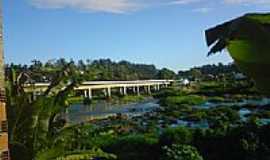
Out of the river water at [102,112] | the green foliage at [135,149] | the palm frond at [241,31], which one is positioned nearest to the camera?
the palm frond at [241,31]

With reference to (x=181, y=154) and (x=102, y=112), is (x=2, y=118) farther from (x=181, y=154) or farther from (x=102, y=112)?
(x=102, y=112)

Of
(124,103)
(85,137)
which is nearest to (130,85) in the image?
(124,103)

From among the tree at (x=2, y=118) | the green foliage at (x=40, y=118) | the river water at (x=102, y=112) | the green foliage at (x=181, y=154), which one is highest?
the tree at (x=2, y=118)

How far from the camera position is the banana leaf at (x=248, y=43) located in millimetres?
4703

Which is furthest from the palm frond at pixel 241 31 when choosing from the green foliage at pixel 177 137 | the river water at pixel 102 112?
the river water at pixel 102 112

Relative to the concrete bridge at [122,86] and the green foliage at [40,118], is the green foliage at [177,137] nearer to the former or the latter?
the green foliage at [40,118]

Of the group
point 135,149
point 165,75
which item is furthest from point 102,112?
point 165,75

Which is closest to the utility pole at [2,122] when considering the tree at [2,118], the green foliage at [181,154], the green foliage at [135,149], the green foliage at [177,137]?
the tree at [2,118]

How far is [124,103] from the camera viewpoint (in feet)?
296

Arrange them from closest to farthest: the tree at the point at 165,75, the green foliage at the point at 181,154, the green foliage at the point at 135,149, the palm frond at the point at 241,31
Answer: the palm frond at the point at 241,31, the green foliage at the point at 181,154, the green foliage at the point at 135,149, the tree at the point at 165,75

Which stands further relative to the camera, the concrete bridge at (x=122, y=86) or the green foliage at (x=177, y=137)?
the concrete bridge at (x=122, y=86)

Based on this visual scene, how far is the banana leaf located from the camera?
4.70 metres

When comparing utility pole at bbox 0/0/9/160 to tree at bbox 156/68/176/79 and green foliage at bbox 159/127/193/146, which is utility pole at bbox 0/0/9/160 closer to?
green foliage at bbox 159/127/193/146

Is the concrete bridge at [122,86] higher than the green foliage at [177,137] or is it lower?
lower
